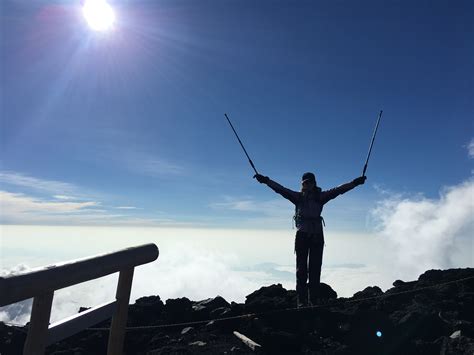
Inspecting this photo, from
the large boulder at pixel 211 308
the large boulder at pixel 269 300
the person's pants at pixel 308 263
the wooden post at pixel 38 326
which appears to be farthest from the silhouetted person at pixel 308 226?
the wooden post at pixel 38 326

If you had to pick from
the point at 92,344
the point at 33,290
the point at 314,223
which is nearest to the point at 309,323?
the point at 314,223

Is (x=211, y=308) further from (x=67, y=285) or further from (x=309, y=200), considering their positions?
(x=67, y=285)

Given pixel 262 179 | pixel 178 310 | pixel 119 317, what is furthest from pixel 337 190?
pixel 119 317

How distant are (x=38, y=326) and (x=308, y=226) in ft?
26.1

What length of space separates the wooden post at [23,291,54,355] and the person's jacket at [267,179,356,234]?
7.78 m

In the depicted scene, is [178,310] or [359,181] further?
[178,310]

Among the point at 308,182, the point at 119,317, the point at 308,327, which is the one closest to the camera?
the point at 119,317

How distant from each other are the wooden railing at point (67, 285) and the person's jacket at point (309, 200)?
629 centimetres

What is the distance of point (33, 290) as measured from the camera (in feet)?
9.71

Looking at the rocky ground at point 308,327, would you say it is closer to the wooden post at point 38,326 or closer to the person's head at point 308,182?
the person's head at point 308,182

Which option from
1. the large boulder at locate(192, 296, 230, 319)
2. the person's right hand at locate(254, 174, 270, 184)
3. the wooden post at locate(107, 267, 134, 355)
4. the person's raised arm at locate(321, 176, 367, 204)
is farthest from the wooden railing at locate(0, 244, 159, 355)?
the person's raised arm at locate(321, 176, 367, 204)

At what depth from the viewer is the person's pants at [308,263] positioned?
10.2 metres

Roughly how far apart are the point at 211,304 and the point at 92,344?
3.42 metres

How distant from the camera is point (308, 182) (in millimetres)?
10477
